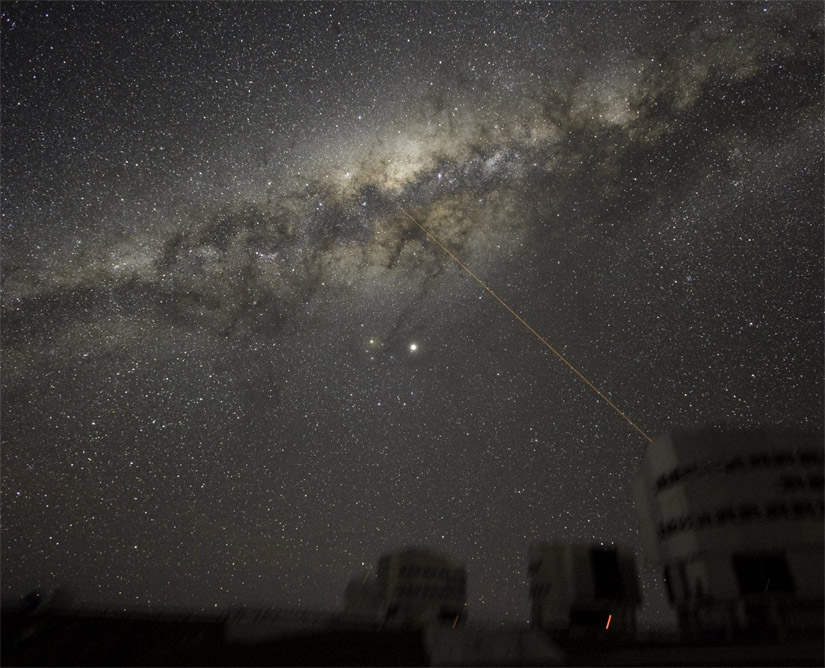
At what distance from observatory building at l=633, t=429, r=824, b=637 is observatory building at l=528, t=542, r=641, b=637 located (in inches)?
231

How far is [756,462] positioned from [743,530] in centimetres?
344

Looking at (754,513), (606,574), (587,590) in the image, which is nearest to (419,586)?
(587,590)

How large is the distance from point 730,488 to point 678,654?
37.0 feet

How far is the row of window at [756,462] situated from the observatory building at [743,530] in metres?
0.04

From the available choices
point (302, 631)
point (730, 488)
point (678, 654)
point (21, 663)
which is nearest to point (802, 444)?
point (730, 488)

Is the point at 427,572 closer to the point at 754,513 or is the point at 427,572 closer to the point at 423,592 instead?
the point at 423,592

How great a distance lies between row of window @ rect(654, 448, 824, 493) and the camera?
23.1m

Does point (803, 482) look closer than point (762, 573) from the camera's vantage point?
No

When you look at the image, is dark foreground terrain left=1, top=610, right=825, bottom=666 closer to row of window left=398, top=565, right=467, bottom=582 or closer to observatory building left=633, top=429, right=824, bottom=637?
observatory building left=633, top=429, right=824, bottom=637

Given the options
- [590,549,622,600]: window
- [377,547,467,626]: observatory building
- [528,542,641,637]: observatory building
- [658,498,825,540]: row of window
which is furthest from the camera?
[377,547,467,626]: observatory building

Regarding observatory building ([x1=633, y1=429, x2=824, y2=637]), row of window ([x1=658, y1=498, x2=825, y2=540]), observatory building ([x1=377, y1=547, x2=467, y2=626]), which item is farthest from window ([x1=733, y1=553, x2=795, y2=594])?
observatory building ([x1=377, y1=547, x2=467, y2=626])

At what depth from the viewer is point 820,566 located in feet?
69.3

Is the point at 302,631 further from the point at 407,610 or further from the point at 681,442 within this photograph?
the point at 407,610

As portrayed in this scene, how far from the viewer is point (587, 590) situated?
31219 millimetres
